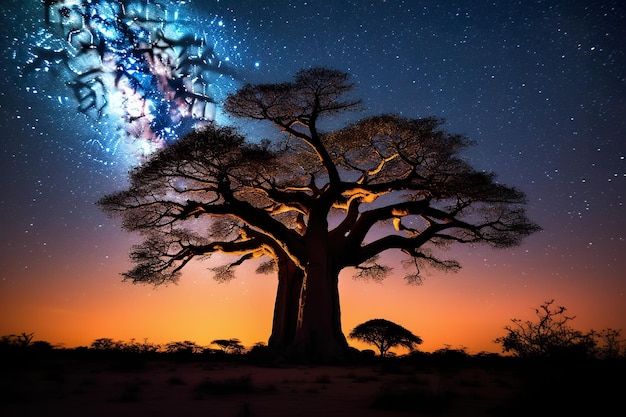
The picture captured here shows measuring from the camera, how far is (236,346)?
1984 centimetres

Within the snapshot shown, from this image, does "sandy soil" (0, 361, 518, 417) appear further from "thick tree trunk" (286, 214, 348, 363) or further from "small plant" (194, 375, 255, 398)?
"thick tree trunk" (286, 214, 348, 363)

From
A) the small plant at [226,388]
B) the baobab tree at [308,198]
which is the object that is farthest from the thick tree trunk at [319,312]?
the small plant at [226,388]

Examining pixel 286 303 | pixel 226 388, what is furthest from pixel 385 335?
pixel 226 388

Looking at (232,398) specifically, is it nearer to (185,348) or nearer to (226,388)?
(226,388)

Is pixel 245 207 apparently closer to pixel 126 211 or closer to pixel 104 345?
pixel 126 211

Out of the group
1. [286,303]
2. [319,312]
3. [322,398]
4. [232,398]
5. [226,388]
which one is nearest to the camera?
[232,398]

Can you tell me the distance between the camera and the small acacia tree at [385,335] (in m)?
19.5

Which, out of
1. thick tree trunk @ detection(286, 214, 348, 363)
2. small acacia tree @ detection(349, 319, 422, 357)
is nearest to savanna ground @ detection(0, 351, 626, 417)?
thick tree trunk @ detection(286, 214, 348, 363)

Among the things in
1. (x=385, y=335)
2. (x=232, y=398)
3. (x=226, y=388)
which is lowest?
(x=232, y=398)

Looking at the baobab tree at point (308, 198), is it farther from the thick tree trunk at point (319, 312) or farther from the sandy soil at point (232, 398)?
the sandy soil at point (232, 398)

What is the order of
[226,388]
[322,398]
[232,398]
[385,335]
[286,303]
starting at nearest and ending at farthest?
1. [232,398]
2. [322,398]
3. [226,388]
4. [286,303]
5. [385,335]

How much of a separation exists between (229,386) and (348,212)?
11111 mm

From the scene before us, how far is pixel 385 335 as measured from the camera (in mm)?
19641

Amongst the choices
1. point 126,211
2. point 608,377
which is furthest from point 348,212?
point 608,377
